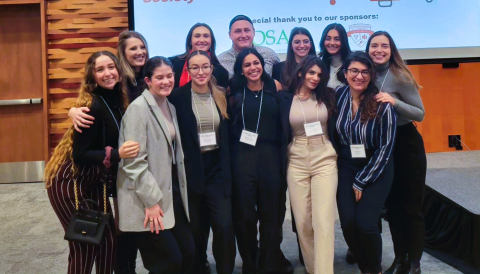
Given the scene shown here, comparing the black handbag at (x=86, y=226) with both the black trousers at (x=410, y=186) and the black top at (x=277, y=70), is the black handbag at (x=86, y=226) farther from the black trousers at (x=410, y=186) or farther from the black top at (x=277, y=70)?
the black trousers at (x=410, y=186)

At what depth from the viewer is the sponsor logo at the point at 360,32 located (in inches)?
190

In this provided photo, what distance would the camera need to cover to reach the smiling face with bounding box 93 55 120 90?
208cm

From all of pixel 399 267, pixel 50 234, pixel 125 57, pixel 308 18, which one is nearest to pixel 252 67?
pixel 125 57

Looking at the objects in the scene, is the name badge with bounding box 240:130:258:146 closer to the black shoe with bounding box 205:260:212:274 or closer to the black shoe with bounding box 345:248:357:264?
the black shoe with bounding box 205:260:212:274

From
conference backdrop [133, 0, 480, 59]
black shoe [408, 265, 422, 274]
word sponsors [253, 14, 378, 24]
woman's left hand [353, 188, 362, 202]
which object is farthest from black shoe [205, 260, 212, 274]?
word sponsors [253, 14, 378, 24]

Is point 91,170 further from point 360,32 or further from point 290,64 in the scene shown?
point 360,32

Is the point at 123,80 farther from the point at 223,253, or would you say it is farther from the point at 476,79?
the point at 476,79

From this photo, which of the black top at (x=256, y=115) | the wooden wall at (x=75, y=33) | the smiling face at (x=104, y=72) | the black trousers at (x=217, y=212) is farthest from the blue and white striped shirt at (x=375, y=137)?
the wooden wall at (x=75, y=33)

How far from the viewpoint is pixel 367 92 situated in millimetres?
2451

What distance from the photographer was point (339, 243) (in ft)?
10.5

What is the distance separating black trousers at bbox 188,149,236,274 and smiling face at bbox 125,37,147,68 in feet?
2.35

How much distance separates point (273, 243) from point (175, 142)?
3.00 feet

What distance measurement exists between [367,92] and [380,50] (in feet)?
0.98

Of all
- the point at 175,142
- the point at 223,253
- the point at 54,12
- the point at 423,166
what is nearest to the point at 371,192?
the point at 423,166
